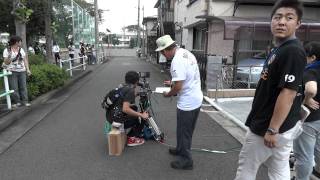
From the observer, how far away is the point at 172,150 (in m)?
5.21

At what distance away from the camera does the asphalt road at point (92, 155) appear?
14.6 feet

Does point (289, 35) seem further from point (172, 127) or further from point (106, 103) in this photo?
point (172, 127)

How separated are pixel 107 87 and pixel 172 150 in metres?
8.21

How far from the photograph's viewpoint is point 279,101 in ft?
8.22

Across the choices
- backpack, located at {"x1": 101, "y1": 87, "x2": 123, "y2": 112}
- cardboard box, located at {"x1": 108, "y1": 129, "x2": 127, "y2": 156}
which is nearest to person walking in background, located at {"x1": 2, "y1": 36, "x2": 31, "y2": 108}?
backpack, located at {"x1": 101, "y1": 87, "x2": 123, "y2": 112}

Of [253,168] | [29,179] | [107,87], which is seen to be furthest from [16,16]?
[253,168]

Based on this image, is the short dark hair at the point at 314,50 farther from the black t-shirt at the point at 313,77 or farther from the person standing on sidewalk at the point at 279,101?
the person standing on sidewalk at the point at 279,101

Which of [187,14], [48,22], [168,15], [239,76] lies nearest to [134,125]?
[239,76]

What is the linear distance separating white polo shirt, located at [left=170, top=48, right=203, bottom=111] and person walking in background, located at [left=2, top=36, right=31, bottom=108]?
478 centimetres

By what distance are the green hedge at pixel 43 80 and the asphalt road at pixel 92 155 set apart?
134 centimetres

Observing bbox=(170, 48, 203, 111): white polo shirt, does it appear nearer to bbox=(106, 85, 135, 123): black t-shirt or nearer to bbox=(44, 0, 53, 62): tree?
bbox=(106, 85, 135, 123): black t-shirt

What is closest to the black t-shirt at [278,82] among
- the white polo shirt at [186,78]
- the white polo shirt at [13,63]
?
the white polo shirt at [186,78]

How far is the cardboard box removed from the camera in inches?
198

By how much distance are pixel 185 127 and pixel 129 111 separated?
1.05 meters
